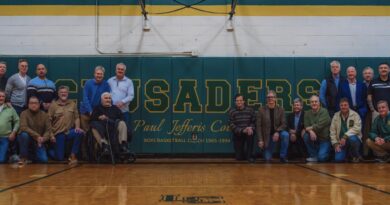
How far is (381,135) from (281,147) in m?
1.49

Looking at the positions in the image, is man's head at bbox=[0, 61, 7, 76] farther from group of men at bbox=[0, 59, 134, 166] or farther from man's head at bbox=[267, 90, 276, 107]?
man's head at bbox=[267, 90, 276, 107]

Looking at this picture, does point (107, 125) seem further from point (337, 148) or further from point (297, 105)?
point (337, 148)

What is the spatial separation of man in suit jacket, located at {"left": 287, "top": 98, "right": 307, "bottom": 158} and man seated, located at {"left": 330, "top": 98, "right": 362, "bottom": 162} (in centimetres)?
53

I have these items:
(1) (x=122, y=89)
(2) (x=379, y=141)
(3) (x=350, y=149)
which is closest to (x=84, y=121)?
(1) (x=122, y=89)

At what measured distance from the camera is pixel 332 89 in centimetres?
836

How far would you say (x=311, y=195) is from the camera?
11.8ft

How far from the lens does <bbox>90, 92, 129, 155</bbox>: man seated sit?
7332 millimetres

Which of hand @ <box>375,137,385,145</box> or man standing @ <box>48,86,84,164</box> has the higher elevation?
man standing @ <box>48,86,84,164</box>

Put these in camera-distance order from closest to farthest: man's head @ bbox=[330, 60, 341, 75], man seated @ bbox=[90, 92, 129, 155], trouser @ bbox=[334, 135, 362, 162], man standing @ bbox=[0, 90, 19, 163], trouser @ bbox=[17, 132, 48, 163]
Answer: man seated @ bbox=[90, 92, 129, 155]
trouser @ bbox=[17, 132, 48, 163]
man standing @ bbox=[0, 90, 19, 163]
trouser @ bbox=[334, 135, 362, 162]
man's head @ bbox=[330, 60, 341, 75]

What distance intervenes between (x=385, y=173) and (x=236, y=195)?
2.59 m

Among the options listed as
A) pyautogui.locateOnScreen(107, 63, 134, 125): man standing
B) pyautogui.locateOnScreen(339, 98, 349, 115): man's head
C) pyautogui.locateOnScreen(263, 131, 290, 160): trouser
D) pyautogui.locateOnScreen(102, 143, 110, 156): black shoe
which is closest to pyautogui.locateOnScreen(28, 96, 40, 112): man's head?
pyautogui.locateOnScreen(107, 63, 134, 125): man standing

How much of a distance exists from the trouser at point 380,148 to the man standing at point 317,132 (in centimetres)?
63

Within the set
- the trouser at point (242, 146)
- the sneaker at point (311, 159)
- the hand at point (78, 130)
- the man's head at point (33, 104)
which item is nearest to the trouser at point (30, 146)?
the man's head at point (33, 104)

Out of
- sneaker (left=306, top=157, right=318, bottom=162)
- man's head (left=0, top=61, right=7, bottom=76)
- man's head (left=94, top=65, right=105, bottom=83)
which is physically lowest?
sneaker (left=306, top=157, right=318, bottom=162)
